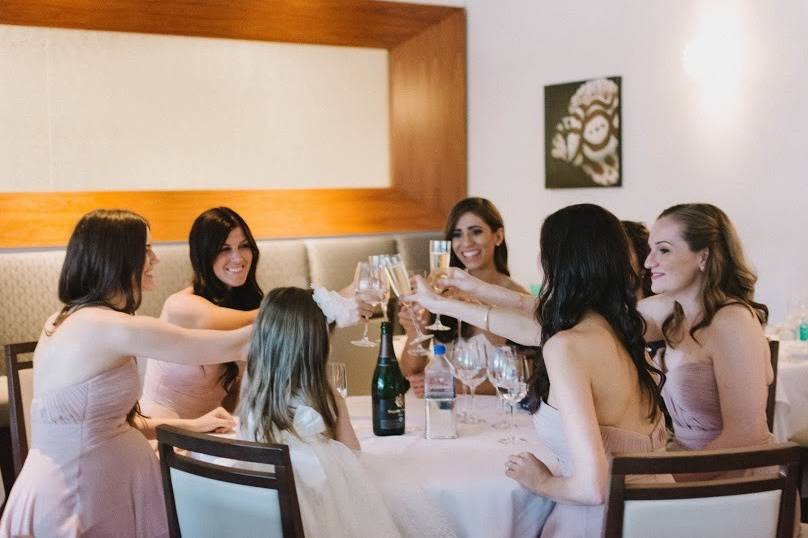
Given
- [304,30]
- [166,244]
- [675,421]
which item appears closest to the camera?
[675,421]

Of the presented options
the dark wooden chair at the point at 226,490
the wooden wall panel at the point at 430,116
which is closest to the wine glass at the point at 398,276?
the dark wooden chair at the point at 226,490

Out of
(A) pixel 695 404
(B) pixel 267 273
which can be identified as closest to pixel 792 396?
(A) pixel 695 404

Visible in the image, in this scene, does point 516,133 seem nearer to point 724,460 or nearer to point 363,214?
point 363,214

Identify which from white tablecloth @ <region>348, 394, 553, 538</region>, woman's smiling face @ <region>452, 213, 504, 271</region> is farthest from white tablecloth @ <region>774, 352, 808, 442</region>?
white tablecloth @ <region>348, 394, 553, 538</region>

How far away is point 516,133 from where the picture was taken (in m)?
7.01

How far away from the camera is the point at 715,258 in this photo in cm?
299

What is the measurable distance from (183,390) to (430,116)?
3894 millimetres

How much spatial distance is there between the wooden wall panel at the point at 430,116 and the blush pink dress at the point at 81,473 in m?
4.58

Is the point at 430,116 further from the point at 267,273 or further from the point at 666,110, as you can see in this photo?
the point at 666,110

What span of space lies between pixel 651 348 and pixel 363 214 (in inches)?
164

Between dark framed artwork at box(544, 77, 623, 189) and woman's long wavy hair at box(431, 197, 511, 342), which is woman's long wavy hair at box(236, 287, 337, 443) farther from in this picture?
dark framed artwork at box(544, 77, 623, 189)

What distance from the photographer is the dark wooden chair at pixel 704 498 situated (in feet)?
6.89

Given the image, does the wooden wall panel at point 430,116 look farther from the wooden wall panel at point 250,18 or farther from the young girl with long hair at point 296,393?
the young girl with long hair at point 296,393

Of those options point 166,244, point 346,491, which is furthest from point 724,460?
point 166,244
